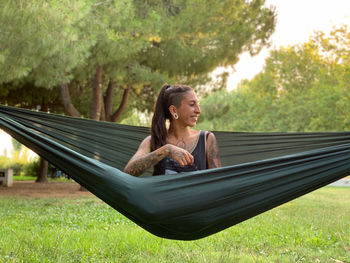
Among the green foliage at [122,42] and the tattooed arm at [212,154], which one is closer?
the tattooed arm at [212,154]

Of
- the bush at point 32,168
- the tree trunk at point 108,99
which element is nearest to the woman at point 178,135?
the tree trunk at point 108,99

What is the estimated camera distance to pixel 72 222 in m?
5.16

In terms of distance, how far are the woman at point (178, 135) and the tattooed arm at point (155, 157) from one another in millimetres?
11

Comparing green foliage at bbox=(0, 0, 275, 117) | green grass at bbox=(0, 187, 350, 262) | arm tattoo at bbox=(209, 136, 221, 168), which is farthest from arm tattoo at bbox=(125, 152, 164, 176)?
green foliage at bbox=(0, 0, 275, 117)

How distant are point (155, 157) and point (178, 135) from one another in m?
0.37

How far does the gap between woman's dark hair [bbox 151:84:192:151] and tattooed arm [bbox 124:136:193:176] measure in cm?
10

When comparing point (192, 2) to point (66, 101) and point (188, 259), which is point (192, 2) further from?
point (188, 259)

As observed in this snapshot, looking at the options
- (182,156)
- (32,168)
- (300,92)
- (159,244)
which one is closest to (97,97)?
(159,244)

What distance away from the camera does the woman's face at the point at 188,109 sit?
252 centimetres

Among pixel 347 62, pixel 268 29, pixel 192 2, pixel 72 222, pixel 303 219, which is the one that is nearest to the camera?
pixel 72 222

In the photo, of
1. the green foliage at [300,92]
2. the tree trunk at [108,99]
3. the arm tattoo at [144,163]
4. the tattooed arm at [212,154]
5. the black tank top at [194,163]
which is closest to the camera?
the arm tattoo at [144,163]

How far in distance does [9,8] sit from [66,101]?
210 inches

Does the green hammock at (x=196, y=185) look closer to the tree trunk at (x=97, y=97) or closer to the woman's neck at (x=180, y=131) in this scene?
the woman's neck at (x=180, y=131)

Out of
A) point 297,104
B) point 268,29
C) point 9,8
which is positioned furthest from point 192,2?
point 297,104
